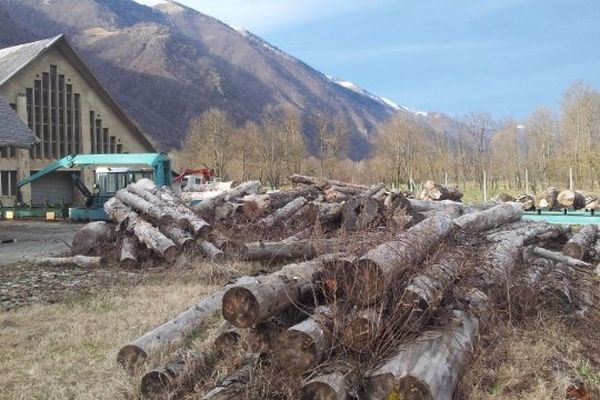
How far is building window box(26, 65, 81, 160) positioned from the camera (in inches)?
1519

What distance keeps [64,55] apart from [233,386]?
3901 cm

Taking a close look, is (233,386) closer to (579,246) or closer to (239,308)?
(239,308)

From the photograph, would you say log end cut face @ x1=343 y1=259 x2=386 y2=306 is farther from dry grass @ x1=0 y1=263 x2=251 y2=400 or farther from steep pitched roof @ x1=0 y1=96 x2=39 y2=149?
steep pitched roof @ x1=0 y1=96 x2=39 y2=149

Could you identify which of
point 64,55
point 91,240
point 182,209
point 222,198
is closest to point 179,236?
point 182,209

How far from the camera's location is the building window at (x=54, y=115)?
127 feet

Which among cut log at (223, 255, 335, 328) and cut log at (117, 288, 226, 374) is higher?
cut log at (223, 255, 335, 328)

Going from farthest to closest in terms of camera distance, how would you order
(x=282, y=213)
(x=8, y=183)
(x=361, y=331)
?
1. (x=8, y=183)
2. (x=282, y=213)
3. (x=361, y=331)

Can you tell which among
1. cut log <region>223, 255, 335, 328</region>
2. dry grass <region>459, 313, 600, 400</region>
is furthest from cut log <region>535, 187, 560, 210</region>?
cut log <region>223, 255, 335, 328</region>

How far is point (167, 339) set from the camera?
6781mm

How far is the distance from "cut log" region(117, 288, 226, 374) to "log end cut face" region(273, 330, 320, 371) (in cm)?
186

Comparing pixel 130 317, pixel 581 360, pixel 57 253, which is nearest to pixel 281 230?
pixel 57 253

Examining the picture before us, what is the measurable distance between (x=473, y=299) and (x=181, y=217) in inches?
317

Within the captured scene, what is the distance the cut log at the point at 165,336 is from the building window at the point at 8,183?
3155 cm

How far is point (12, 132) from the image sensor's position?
20.4 m
